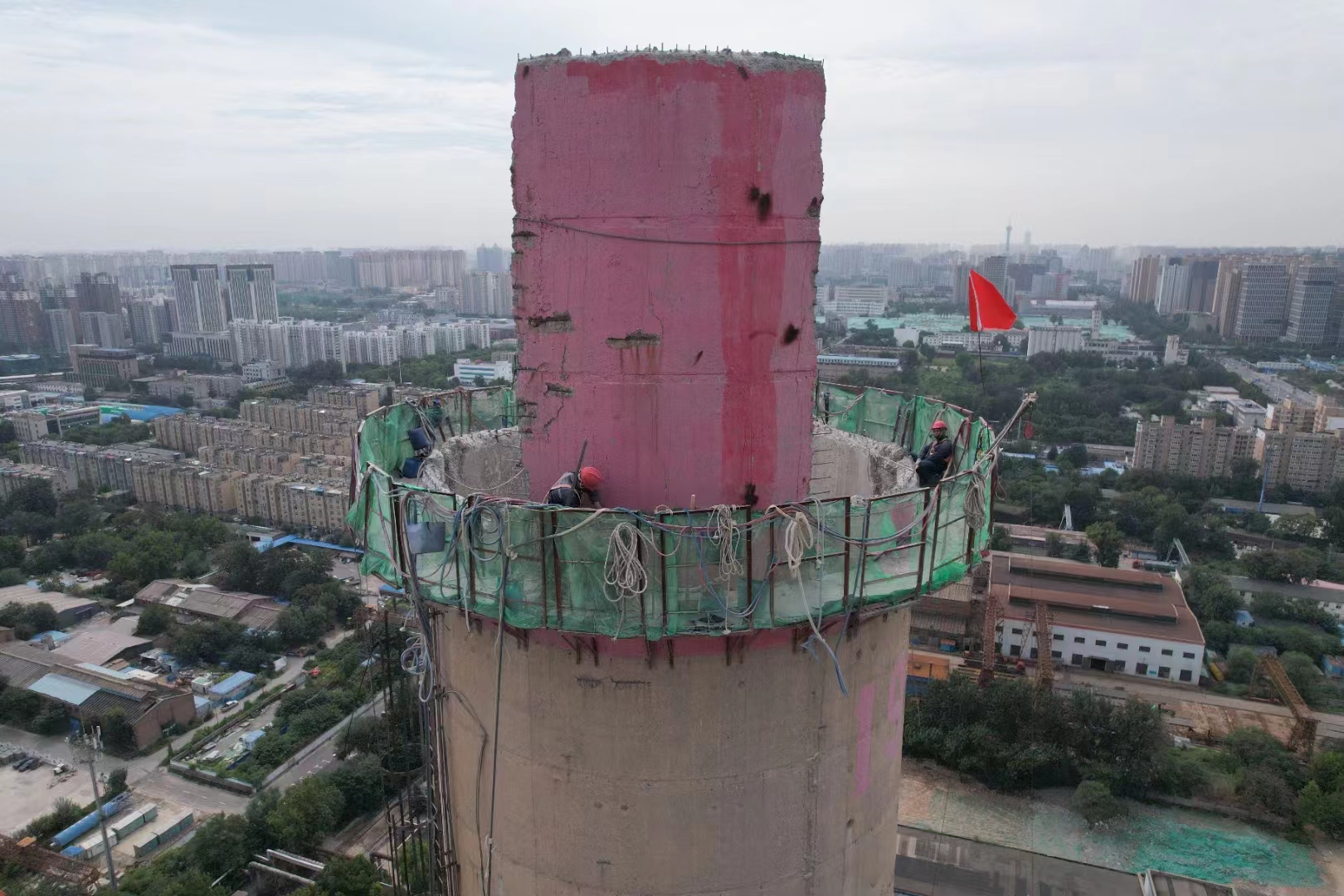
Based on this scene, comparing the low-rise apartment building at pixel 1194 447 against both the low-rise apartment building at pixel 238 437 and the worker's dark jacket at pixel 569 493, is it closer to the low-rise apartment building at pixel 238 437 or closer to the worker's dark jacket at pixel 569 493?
the low-rise apartment building at pixel 238 437

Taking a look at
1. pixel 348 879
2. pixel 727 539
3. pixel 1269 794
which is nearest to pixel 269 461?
pixel 348 879

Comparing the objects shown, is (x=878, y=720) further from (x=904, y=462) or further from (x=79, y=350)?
(x=79, y=350)

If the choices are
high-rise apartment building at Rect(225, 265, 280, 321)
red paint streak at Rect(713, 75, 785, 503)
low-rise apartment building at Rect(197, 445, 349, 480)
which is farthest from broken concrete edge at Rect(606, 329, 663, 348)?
high-rise apartment building at Rect(225, 265, 280, 321)

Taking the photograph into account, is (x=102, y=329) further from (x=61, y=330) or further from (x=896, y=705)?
(x=896, y=705)

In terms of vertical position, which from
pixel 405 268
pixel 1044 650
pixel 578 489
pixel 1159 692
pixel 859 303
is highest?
pixel 405 268

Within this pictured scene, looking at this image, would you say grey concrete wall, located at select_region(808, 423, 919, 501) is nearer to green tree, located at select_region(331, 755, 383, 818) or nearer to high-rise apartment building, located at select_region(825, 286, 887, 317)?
green tree, located at select_region(331, 755, 383, 818)
